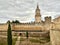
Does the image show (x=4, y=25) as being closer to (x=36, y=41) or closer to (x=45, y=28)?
(x=45, y=28)

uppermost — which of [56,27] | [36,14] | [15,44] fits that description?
[36,14]

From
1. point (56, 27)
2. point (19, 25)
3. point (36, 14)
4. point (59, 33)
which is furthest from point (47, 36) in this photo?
point (36, 14)

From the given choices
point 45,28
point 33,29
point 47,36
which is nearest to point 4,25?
point 33,29

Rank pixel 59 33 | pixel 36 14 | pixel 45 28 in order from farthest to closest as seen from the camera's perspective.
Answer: pixel 36 14 < pixel 45 28 < pixel 59 33

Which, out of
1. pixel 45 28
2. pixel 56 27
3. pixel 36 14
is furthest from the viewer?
pixel 36 14

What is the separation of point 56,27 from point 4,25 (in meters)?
19.3

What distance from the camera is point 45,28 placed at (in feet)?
161

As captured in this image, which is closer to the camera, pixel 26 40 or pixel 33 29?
pixel 26 40

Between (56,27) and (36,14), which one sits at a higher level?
(36,14)

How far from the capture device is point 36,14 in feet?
237

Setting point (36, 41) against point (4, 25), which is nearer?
point (36, 41)

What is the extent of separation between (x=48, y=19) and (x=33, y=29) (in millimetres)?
4589

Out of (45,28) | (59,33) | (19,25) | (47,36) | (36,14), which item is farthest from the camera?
(36,14)

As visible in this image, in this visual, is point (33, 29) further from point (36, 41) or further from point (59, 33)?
point (59, 33)
